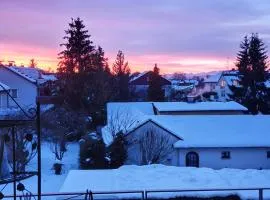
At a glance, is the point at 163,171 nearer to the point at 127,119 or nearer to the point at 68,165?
the point at 68,165

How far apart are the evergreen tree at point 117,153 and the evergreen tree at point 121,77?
2853 cm

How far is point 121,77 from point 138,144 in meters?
33.4

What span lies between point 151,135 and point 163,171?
15.7 feet

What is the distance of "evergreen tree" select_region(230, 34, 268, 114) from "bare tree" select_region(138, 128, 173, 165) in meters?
24.3

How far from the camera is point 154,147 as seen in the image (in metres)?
26.6

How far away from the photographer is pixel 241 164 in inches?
1062

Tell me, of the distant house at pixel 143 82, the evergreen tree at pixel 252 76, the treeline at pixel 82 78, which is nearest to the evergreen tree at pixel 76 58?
the treeline at pixel 82 78

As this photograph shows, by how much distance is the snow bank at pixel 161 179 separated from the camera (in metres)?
19.4

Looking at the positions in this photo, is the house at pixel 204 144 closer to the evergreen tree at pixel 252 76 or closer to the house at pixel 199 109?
the house at pixel 199 109

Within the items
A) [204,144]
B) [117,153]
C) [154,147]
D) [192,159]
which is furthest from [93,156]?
[204,144]

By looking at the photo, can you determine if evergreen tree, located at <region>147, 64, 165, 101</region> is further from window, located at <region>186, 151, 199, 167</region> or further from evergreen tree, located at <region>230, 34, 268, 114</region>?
window, located at <region>186, 151, 199, 167</region>

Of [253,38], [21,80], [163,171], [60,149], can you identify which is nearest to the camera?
[163,171]

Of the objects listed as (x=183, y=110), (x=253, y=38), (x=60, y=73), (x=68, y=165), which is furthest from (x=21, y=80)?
(x=253, y=38)

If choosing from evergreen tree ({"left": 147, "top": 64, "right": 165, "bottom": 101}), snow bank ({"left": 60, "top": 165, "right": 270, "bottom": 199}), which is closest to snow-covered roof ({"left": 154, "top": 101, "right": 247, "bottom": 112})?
snow bank ({"left": 60, "top": 165, "right": 270, "bottom": 199})
